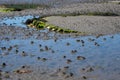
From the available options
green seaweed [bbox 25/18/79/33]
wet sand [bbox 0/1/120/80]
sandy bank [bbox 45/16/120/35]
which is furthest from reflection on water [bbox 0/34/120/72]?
green seaweed [bbox 25/18/79/33]

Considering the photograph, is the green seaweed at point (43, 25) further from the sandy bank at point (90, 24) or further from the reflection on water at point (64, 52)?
the reflection on water at point (64, 52)

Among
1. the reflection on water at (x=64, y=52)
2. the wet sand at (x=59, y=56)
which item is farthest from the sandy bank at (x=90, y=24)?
the reflection on water at (x=64, y=52)

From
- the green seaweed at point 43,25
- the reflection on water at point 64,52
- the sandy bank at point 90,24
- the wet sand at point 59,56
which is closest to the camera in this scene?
the wet sand at point 59,56

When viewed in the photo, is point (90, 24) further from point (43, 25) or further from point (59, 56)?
point (59, 56)

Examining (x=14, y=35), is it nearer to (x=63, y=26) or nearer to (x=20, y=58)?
(x=63, y=26)

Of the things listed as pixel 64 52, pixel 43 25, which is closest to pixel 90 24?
pixel 43 25

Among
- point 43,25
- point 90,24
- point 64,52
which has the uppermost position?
point 64,52

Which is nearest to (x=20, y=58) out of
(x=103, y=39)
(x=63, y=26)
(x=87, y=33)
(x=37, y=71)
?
(x=37, y=71)

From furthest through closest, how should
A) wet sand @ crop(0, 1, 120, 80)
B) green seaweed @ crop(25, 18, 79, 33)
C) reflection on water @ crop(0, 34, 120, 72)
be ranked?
green seaweed @ crop(25, 18, 79, 33) < reflection on water @ crop(0, 34, 120, 72) < wet sand @ crop(0, 1, 120, 80)

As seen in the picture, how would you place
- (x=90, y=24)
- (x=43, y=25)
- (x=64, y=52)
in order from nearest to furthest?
(x=64, y=52), (x=90, y=24), (x=43, y=25)

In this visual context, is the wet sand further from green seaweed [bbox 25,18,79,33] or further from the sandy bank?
green seaweed [bbox 25,18,79,33]

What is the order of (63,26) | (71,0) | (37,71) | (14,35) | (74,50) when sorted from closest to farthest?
(37,71) < (74,50) < (14,35) < (63,26) < (71,0)

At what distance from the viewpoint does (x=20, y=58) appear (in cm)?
1891

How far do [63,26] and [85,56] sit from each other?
11.1 m
